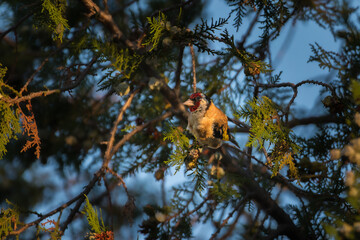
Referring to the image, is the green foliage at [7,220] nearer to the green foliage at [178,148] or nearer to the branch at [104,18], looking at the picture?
the green foliage at [178,148]

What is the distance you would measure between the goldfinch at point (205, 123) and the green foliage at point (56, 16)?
52cm

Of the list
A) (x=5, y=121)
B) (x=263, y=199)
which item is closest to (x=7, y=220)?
(x=5, y=121)

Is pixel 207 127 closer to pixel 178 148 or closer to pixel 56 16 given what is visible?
pixel 178 148

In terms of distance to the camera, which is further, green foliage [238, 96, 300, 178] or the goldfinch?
the goldfinch

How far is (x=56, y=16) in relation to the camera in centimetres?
107

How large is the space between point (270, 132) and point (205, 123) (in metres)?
0.23

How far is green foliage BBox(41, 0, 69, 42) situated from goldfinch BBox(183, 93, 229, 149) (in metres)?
0.52

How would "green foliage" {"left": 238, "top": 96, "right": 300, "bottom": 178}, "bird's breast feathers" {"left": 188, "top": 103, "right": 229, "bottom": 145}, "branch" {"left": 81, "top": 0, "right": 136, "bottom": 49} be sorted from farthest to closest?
1. "branch" {"left": 81, "top": 0, "right": 136, "bottom": 49}
2. "bird's breast feathers" {"left": 188, "top": 103, "right": 229, "bottom": 145}
3. "green foliage" {"left": 238, "top": 96, "right": 300, "bottom": 178}

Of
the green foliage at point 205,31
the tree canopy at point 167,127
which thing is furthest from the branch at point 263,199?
the green foliage at point 205,31

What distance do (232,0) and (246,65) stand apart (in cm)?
36

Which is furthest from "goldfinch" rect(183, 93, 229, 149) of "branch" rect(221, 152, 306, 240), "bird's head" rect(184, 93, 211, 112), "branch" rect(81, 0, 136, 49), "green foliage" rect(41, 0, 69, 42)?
"green foliage" rect(41, 0, 69, 42)

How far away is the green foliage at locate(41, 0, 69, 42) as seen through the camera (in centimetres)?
105

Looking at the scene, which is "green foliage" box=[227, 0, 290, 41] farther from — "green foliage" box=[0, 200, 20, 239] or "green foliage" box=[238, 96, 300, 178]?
"green foliage" box=[0, 200, 20, 239]

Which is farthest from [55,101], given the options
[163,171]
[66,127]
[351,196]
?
[351,196]
